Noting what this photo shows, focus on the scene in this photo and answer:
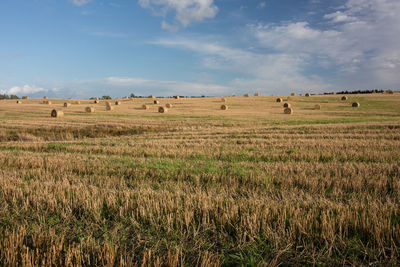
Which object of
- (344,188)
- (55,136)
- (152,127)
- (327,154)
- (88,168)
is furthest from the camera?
(152,127)

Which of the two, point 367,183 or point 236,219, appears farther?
point 367,183

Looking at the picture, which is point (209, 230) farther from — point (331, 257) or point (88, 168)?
point (88, 168)

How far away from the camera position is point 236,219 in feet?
→ 14.3

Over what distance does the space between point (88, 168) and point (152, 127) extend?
16222mm

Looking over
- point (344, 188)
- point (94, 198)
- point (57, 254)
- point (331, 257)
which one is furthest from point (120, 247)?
point (344, 188)

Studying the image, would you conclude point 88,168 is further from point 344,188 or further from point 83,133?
point 83,133

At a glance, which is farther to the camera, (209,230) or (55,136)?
(55,136)

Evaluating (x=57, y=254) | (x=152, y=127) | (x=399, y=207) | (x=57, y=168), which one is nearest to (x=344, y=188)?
(x=399, y=207)

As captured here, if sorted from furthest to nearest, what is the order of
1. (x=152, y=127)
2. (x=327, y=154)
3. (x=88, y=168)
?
(x=152, y=127) < (x=327, y=154) < (x=88, y=168)

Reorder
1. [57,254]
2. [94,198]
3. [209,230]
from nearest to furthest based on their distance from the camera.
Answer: [57,254]
[209,230]
[94,198]

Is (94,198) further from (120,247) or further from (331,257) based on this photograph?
(331,257)

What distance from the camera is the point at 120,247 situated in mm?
3582

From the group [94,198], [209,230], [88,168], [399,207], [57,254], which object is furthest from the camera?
[88,168]

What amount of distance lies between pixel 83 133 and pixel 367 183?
69.4 ft
